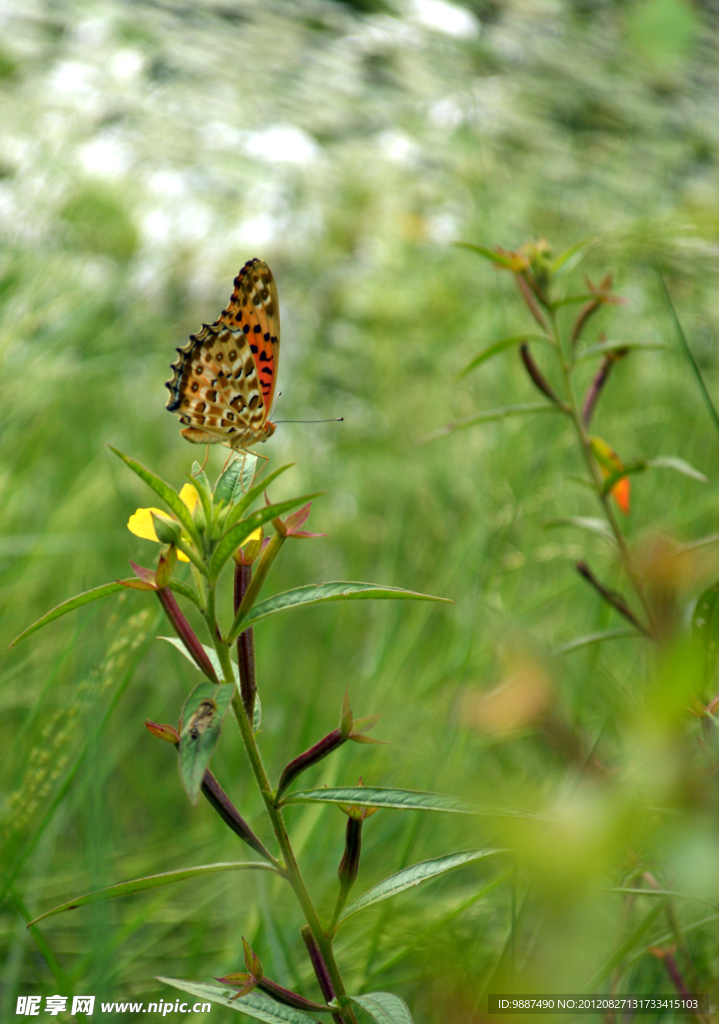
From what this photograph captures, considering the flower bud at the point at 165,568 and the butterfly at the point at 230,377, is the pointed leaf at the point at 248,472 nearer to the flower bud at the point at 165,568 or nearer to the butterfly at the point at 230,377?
the flower bud at the point at 165,568

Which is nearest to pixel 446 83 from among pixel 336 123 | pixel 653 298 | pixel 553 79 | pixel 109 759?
pixel 553 79

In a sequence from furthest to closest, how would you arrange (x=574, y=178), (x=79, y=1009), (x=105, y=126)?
(x=574, y=178)
(x=105, y=126)
(x=79, y=1009)

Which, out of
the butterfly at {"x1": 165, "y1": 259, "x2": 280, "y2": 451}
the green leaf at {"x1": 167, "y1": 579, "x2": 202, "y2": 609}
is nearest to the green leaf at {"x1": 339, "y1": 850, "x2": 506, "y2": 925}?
the green leaf at {"x1": 167, "y1": 579, "x2": 202, "y2": 609}

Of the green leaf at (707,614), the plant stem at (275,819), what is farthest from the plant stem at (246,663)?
the green leaf at (707,614)

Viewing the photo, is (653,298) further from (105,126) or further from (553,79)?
(553,79)

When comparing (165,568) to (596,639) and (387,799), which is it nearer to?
(387,799)

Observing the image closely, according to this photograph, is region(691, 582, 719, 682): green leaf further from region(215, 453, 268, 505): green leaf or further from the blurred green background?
region(215, 453, 268, 505): green leaf

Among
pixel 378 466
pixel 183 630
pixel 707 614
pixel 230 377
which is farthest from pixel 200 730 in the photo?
pixel 378 466
